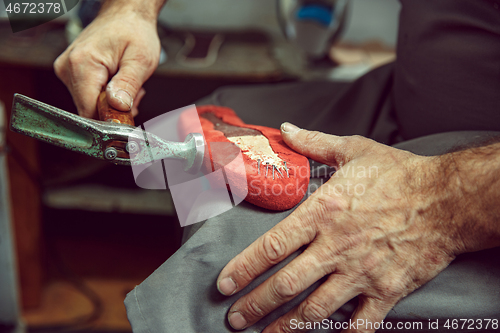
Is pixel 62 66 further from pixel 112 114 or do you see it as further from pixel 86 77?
pixel 112 114

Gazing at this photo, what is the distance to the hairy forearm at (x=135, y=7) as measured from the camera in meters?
0.69

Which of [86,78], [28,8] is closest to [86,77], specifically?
[86,78]

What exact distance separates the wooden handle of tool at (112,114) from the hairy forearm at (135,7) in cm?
21

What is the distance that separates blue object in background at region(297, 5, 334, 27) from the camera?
1230 mm

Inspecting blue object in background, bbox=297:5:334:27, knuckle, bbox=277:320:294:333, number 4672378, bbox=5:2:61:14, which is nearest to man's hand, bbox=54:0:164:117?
knuckle, bbox=277:320:294:333

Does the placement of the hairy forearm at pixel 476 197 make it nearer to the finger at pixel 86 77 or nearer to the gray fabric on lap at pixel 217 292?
the gray fabric on lap at pixel 217 292

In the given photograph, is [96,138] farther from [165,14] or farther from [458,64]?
[165,14]

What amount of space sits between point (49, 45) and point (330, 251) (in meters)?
1.16

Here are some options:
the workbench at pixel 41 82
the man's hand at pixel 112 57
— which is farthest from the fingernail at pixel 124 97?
the workbench at pixel 41 82

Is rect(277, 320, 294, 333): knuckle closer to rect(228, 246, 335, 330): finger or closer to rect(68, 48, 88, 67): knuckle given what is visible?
rect(228, 246, 335, 330): finger

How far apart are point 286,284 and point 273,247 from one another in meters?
0.05

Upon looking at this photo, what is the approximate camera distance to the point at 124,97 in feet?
1.84

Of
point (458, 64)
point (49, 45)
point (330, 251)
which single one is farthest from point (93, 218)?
point (458, 64)

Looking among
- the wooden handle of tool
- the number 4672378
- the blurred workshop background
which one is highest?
the wooden handle of tool
